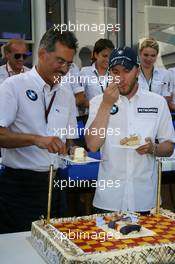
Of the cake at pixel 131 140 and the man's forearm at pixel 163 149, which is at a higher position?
the cake at pixel 131 140

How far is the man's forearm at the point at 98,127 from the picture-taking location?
4.89 feet

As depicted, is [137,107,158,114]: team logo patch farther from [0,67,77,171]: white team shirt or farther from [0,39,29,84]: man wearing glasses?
[0,39,29,84]: man wearing glasses

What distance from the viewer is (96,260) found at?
93 cm

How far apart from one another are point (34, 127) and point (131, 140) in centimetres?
38

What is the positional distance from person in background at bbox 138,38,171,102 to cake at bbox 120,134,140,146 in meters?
1.40

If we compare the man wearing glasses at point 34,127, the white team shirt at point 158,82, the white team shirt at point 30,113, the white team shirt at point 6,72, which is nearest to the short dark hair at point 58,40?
the man wearing glasses at point 34,127

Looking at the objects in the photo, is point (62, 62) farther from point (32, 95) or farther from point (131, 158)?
point (131, 158)

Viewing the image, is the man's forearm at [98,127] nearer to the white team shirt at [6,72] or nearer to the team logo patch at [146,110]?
the team logo patch at [146,110]

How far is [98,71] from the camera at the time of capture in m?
2.85

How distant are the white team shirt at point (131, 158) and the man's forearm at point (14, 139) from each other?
0.29 meters

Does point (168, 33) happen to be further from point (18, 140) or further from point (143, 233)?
point (143, 233)

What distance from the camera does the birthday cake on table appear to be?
3.13 ft

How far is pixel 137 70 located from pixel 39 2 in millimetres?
2508

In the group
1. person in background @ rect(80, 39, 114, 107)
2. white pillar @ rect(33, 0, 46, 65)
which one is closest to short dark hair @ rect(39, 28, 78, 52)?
person in background @ rect(80, 39, 114, 107)
